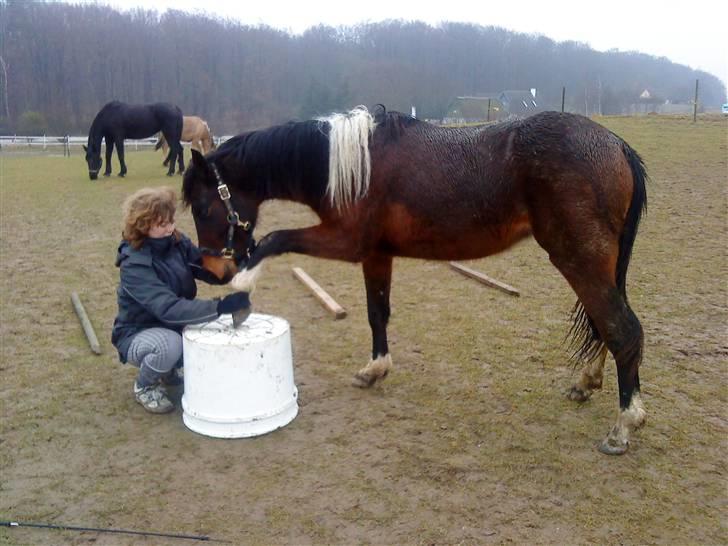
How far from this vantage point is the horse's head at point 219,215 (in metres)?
3.37

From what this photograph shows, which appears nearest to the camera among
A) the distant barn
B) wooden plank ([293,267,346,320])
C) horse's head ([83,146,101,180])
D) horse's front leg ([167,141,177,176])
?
wooden plank ([293,267,346,320])

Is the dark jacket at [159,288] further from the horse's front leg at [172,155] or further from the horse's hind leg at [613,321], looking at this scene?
the horse's front leg at [172,155]

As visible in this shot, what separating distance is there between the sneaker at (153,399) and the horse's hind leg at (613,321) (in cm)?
238

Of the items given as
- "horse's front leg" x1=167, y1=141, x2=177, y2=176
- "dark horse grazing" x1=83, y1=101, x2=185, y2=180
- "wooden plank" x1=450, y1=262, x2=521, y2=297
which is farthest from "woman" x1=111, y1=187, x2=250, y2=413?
"horse's front leg" x1=167, y1=141, x2=177, y2=176

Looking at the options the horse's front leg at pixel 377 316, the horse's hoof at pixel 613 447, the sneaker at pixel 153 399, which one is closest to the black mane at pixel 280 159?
the horse's front leg at pixel 377 316

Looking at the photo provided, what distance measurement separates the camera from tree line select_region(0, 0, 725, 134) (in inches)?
1228

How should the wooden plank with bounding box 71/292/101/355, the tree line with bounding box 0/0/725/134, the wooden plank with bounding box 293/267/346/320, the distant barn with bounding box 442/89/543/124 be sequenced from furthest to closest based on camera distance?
the tree line with bounding box 0/0/725/134
the distant barn with bounding box 442/89/543/124
the wooden plank with bounding box 293/267/346/320
the wooden plank with bounding box 71/292/101/355

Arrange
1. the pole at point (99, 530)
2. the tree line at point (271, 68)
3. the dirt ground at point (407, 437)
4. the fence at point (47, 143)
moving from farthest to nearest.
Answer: the tree line at point (271, 68)
the fence at point (47, 143)
the dirt ground at point (407, 437)
the pole at point (99, 530)

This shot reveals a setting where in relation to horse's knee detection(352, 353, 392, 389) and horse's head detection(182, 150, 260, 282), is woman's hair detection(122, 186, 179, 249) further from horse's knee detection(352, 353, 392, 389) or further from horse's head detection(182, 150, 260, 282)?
horse's knee detection(352, 353, 392, 389)

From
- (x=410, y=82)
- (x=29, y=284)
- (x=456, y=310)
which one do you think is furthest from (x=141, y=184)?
(x=410, y=82)

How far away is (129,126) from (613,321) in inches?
563

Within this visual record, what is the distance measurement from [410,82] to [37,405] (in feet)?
104

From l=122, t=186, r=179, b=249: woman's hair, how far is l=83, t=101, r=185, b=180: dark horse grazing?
Result: 38.9 feet

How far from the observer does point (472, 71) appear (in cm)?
3331
